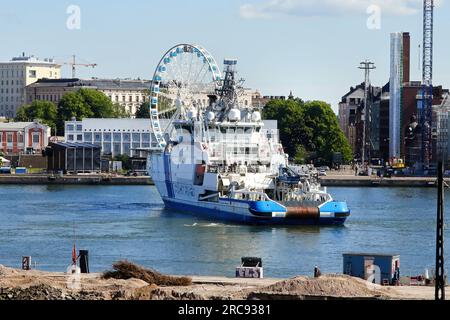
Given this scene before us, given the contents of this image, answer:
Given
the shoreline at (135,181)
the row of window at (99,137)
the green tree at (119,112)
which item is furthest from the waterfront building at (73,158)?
the green tree at (119,112)

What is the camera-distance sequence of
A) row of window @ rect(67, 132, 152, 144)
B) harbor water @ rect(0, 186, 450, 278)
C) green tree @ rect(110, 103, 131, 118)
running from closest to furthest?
harbor water @ rect(0, 186, 450, 278)
row of window @ rect(67, 132, 152, 144)
green tree @ rect(110, 103, 131, 118)

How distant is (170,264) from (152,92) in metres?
46.0

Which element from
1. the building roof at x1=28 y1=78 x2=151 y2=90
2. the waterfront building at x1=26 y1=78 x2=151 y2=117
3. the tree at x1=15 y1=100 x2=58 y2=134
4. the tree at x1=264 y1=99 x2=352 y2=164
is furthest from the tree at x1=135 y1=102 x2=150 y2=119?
the tree at x1=264 y1=99 x2=352 y2=164

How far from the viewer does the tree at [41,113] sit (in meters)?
162

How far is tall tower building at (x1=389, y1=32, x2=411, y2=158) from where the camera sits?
146875 mm

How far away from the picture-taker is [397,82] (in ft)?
479

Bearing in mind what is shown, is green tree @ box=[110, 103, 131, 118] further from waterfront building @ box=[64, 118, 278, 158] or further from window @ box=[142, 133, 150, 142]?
window @ box=[142, 133, 150, 142]

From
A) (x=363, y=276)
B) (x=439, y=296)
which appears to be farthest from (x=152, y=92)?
(x=439, y=296)

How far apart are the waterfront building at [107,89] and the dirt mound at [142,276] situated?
155m

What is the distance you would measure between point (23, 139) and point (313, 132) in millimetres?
27049

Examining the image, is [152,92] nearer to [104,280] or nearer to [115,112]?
[104,280]

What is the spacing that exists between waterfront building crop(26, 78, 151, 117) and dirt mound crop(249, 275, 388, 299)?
157854mm

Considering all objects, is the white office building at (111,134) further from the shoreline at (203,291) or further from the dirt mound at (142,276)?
the shoreline at (203,291)
